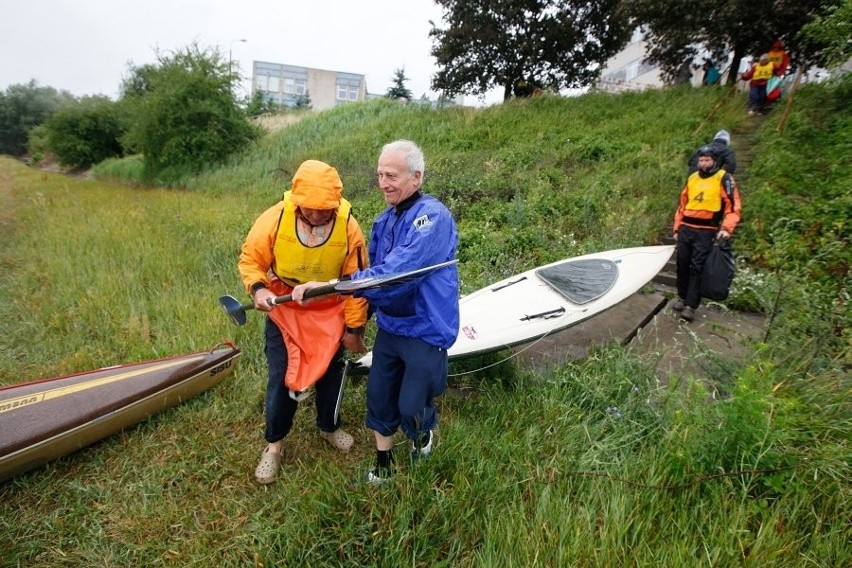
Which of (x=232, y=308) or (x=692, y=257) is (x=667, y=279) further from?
(x=232, y=308)

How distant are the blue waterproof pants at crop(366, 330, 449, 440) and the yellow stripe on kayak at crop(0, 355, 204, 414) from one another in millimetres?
1649

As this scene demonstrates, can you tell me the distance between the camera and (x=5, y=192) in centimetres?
1331

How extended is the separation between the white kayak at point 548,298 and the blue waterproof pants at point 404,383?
2.84ft

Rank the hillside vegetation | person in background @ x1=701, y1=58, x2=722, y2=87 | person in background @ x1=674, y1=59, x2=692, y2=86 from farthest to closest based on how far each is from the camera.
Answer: person in background @ x1=674, y1=59, x2=692, y2=86
person in background @ x1=701, y1=58, x2=722, y2=87
the hillside vegetation

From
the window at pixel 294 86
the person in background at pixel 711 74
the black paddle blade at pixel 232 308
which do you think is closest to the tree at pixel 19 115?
the window at pixel 294 86

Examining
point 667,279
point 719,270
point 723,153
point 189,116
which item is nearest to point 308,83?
point 189,116

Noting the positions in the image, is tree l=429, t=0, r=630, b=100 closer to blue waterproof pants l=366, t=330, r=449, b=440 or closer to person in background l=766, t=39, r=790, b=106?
person in background l=766, t=39, r=790, b=106

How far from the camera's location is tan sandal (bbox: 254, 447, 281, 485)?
248 centimetres

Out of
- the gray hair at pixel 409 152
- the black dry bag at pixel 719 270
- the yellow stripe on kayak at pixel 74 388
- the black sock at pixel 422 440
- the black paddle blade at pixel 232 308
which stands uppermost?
the gray hair at pixel 409 152

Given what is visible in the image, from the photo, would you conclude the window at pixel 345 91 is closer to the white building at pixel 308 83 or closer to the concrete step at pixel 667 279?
the white building at pixel 308 83

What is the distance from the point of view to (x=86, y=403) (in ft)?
8.84

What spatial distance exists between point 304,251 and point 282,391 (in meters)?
0.81

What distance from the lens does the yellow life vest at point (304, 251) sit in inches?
87.4

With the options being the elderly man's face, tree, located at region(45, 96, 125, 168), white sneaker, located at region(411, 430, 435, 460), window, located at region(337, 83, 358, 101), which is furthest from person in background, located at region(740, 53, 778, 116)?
window, located at region(337, 83, 358, 101)
